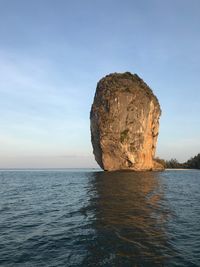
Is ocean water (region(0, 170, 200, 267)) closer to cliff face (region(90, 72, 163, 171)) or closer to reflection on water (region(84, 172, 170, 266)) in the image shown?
reflection on water (region(84, 172, 170, 266))

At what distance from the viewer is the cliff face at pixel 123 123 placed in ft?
294

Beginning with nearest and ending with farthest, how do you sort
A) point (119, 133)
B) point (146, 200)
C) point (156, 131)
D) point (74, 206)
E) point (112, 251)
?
point (112, 251) < point (74, 206) < point (146, 200) < point (119, 133) < point (156, 131)

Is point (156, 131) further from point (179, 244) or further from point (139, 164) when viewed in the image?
point (179, 244)

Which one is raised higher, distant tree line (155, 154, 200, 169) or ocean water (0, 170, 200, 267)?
distant tree line (155, 154, 200, 169)

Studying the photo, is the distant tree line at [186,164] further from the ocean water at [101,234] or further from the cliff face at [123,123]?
the ocean water at [101,234]

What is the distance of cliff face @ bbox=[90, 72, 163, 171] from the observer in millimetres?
89688

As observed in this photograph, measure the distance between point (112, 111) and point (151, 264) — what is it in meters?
81.6

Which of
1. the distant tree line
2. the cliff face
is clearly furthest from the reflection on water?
the distant tree line

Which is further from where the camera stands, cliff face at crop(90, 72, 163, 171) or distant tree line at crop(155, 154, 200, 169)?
distant tree line at crop(155, 154, 200, 169)

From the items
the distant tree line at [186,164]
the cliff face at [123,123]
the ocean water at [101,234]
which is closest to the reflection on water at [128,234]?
the ocean water at [101,234]

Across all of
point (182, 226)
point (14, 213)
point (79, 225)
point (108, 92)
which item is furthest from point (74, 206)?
point (108, 92)

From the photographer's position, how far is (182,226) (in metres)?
18.1

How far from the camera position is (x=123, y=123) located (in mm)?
91562

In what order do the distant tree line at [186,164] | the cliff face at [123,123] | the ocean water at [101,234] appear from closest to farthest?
the ocean water at [101,234] → the cliff face at [123,123] → the distant tree line at [186,164]
